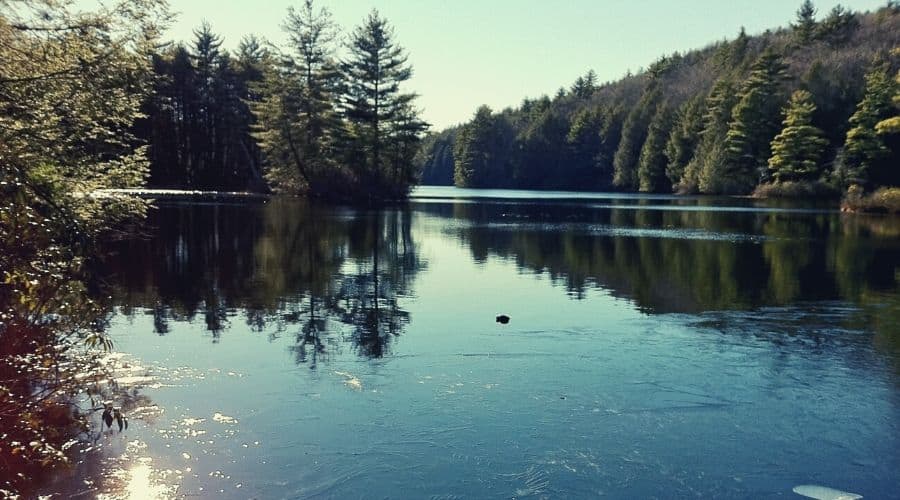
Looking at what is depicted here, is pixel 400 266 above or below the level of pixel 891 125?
below

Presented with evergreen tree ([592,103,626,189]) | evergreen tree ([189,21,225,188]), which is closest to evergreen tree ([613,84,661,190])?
evergreen tree ([592,103,626,189])

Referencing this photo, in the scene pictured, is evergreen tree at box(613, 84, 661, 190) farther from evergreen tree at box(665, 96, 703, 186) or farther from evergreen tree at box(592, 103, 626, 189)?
evergreen tree at box(665, 96, 703, 186)

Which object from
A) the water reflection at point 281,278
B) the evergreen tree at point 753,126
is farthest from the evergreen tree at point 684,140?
the water reflection at point 281,278

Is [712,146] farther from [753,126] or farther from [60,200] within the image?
[60,200]

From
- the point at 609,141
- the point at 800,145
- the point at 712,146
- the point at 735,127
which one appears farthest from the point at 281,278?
the point at 609,141

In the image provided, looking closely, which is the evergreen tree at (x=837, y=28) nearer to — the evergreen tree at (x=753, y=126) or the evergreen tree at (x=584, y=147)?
the evergreen tree at (x=753, y=126)

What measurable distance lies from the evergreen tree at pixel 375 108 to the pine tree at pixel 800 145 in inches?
1576

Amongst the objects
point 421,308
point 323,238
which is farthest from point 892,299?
point 323,238

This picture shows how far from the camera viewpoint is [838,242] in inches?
1152

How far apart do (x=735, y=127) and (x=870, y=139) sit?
20.5 meters

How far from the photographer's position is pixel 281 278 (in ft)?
60.6

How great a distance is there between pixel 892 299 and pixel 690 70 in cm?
13670

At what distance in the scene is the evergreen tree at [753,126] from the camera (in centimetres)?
8112

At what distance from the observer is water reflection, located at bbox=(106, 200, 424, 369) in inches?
512
